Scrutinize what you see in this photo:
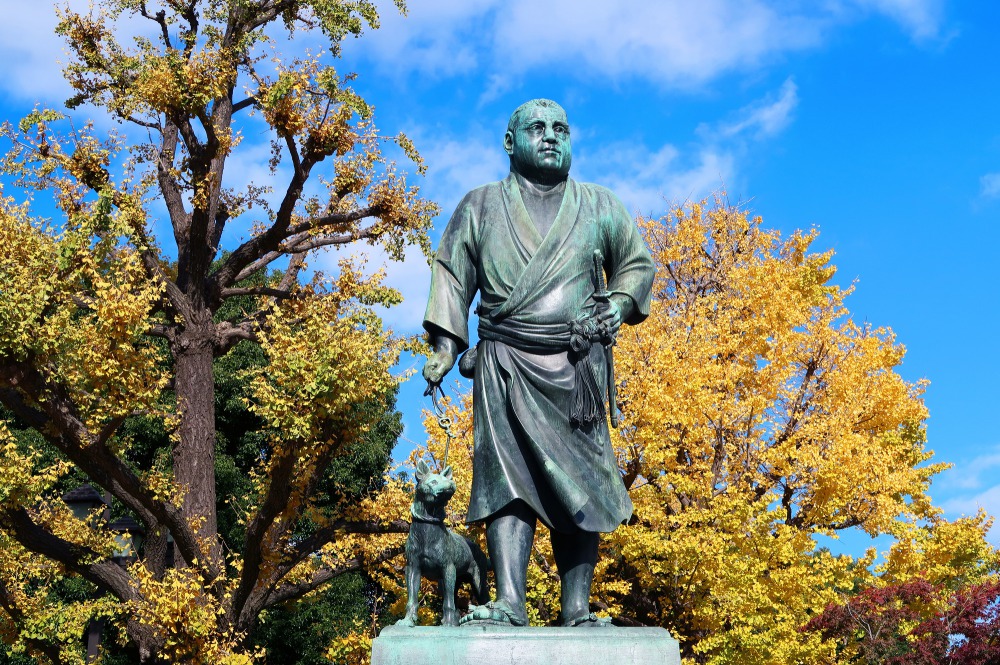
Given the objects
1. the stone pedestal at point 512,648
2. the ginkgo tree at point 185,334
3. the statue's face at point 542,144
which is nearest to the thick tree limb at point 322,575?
the ginkgo tree at point 185,334

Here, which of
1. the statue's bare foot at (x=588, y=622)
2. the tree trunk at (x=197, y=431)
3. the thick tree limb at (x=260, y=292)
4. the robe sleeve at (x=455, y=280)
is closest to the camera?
the statue's bare foot at (x=588, y=622)

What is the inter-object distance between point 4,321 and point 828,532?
1257 centimetres

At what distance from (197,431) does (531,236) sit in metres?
11.7

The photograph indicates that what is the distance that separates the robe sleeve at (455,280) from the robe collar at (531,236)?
0.69 ft

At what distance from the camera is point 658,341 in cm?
1716

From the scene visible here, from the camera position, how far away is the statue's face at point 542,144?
17.5ft

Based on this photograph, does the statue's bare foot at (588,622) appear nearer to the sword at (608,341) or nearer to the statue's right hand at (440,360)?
the sword at (608,341)

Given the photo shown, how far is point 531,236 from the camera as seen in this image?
5223 mm

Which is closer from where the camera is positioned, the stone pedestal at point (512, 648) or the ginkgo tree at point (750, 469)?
the stone pedestal at point (512, 648)

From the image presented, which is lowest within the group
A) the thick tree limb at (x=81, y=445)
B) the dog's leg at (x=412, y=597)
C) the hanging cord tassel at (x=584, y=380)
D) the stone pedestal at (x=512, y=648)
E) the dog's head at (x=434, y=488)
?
the stone pedestal at (x=512, y=648)

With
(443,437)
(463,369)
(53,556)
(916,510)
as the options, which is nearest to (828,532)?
(916,510)

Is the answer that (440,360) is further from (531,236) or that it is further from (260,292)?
(260,292)

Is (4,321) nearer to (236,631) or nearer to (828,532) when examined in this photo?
(236,631)

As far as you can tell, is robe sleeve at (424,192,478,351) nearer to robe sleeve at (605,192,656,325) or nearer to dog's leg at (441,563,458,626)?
robe sleeve at (605,192,656,325)
